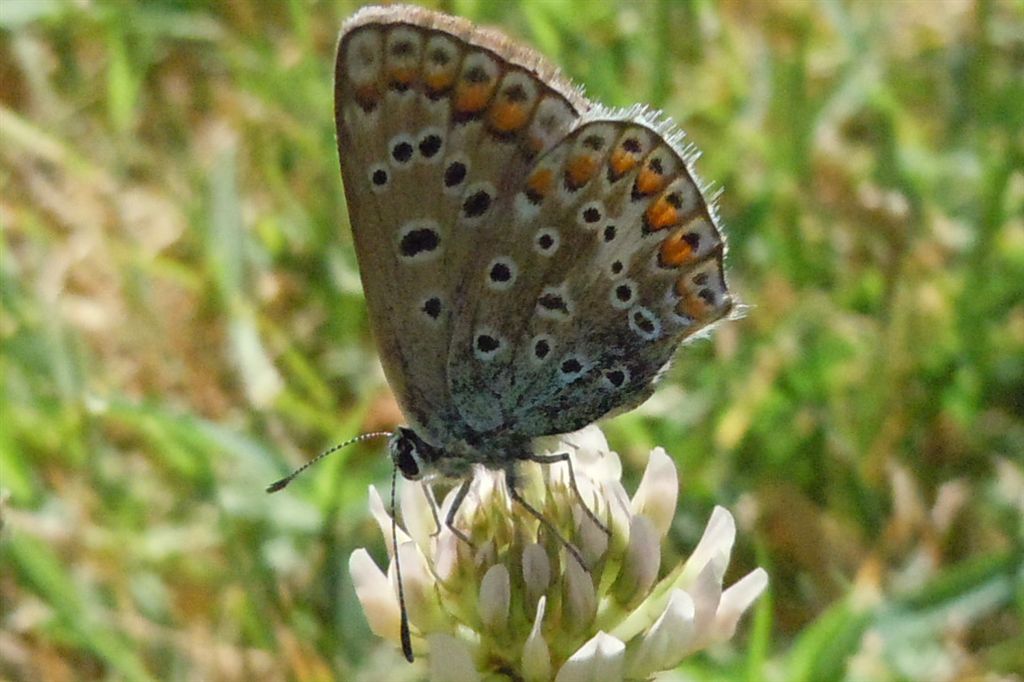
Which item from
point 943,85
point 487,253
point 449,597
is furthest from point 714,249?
point 943,85

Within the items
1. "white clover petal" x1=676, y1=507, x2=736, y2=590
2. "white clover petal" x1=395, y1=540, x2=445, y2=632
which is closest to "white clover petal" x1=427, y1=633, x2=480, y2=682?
"white clover petal" x1=395, y1=540, x2=445, y2=632

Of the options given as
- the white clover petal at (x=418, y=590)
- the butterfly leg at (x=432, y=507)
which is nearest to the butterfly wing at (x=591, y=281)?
the butterfly leg at (x=432, y=507)

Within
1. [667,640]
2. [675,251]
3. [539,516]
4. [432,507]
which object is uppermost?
[675,251]

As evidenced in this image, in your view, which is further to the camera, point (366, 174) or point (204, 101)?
point (204, 101)

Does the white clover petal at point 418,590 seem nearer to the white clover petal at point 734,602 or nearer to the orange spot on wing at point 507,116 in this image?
the white clover petal at point 734,602

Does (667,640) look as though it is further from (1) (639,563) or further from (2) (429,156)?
(2) (429,156)

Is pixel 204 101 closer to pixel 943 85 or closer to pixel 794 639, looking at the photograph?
pixel 943 85

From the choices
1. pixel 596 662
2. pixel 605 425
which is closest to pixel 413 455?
pixel 596 662
